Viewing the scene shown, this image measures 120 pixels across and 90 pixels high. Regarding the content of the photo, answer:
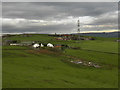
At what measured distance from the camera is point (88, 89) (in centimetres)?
2906

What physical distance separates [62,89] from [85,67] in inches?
1016

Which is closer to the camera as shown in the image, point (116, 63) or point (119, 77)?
point (119, 77)

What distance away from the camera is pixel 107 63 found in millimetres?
58406

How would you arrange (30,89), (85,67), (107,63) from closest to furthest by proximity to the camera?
(30,89) < (85,67) < (107,63)

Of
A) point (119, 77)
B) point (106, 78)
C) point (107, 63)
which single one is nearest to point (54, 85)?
point (106, 78)

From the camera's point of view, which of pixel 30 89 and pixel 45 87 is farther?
pixel 45 87

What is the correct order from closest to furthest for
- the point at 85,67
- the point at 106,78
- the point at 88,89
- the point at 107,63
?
the point at 88,89 → the point at 106,78 → the point at 85,67 → the point at 107,63

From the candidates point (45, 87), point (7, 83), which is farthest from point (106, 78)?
point (7, 83)

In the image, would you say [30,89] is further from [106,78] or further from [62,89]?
[106,78]

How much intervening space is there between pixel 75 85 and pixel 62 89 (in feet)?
14.1

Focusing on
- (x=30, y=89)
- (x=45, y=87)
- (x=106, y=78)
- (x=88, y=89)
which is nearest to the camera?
(x=30, y=89)

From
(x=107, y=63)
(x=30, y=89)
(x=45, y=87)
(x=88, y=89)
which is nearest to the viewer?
(x=30, y=89)

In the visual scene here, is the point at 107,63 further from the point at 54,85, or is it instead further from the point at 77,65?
the point at 54,85

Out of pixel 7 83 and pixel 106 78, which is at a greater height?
pixel 7 83
